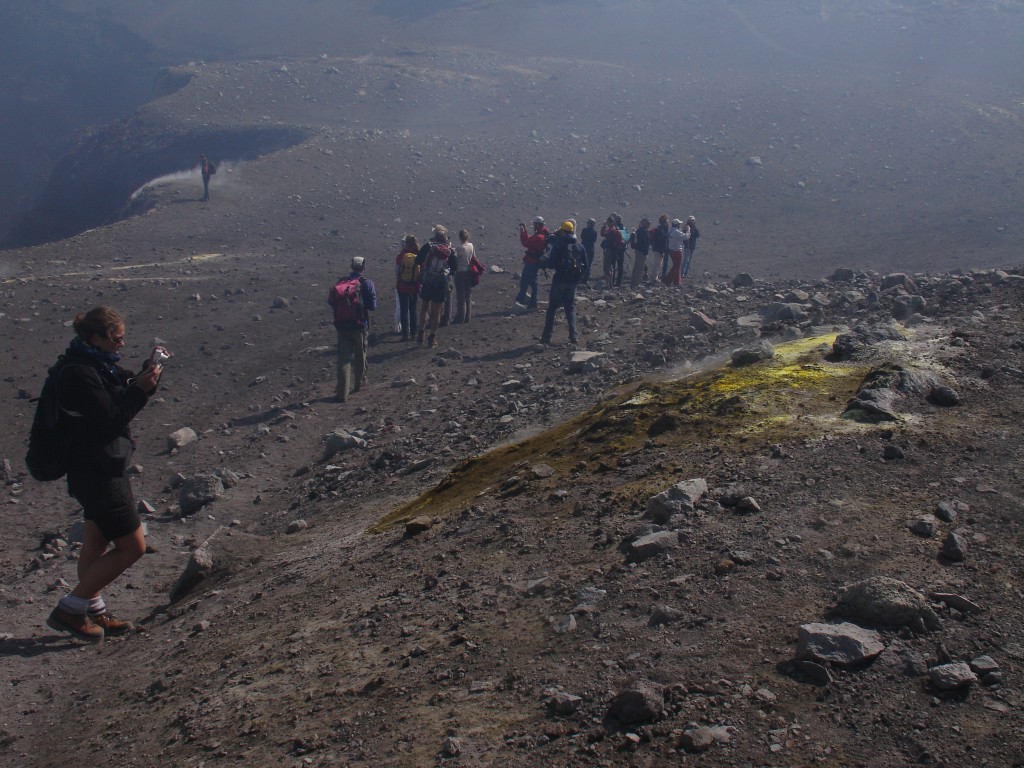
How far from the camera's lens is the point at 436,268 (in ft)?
42.6

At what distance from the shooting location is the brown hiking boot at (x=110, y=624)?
5238 millimetres

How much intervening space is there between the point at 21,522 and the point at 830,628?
745 centimetres

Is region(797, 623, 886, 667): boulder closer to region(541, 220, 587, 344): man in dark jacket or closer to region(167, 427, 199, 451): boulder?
region(167, 427, 199, 451): boulder

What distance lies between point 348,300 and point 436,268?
2219 millimetres

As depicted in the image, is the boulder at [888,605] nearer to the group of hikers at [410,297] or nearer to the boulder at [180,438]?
the boulder at [180,438]

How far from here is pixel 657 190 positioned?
28.9 m

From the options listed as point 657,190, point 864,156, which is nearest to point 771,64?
point 864,156

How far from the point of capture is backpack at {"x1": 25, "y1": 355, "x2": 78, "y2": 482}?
4711 mm

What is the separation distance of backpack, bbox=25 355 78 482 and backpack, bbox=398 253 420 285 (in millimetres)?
8545

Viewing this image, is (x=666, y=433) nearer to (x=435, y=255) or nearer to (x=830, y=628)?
(x=830, y=628)

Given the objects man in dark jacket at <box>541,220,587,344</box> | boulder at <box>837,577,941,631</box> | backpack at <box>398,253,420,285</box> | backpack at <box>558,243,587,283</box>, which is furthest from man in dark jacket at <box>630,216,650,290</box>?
boulder at <box>837,577,941,631</box>

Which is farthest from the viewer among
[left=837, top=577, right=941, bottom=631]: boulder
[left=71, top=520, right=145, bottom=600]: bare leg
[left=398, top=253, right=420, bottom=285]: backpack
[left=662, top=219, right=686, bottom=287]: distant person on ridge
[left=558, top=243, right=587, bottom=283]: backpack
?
[left=662, top=219, right=686, bottom=287]: distant person on ridge

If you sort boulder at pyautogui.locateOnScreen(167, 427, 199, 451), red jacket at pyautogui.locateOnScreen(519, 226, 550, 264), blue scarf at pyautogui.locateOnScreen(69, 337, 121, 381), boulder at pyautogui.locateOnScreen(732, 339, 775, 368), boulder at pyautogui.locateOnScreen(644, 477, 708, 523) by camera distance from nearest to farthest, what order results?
boulder at pyautogui.locateOnScreen(644, 477, 708, 523) < blue scarf at pyautogui.locateOnScreen(69, 337, 121, 381) < boulder at pyautogui.locateOnScreen(732, 339, 775, 368) < boulder at pyautogui.locateOnScreen(167, 427, 199, 451) < red jacket at pyautogui.locateOnScreen(519, 226, 550, 264)

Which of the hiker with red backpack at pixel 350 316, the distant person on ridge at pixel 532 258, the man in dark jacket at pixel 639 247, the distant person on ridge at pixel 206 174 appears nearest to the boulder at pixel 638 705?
the hiker with red backpack at pixel 350 316
